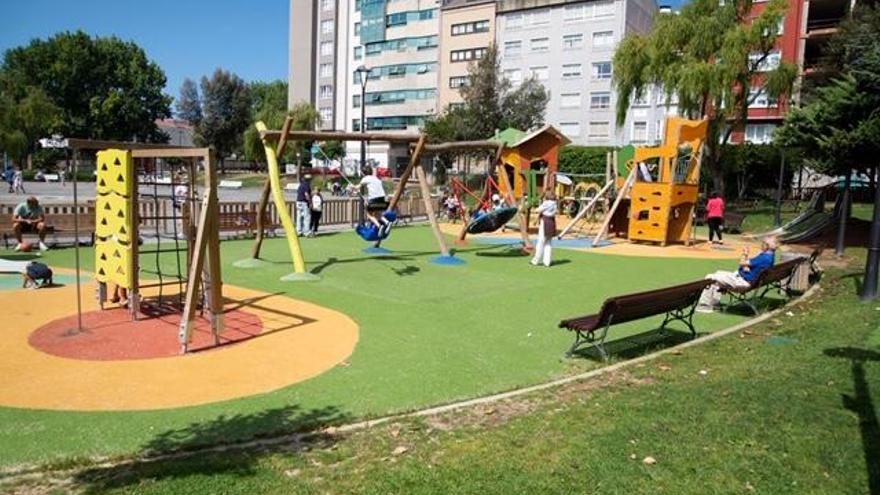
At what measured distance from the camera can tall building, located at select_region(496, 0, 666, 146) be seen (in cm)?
5847

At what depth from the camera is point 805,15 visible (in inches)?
1982

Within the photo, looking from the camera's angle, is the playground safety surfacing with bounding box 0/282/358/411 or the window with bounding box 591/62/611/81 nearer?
the playground safety surfacing with bounding box 0/282/358/411

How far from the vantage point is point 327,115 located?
8644cm

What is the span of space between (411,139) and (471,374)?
9.49 meters

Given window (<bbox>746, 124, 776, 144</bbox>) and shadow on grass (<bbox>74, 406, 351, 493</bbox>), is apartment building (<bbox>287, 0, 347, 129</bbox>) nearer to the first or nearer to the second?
window (<bbox>746, 124, 776, 144</bbox>)

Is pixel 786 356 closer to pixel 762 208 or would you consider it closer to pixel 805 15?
pixel 762 208

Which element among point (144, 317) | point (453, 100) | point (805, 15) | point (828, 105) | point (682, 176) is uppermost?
point (805, 15)

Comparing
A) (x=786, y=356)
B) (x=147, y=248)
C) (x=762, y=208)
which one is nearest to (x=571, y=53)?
(x=762, y=208)

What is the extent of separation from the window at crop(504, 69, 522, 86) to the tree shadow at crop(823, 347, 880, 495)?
59.3 metres

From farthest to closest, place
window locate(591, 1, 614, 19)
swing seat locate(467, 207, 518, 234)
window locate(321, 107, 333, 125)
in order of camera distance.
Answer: window locate(321, 107, 333, 125) → window locate(591, 1, 614, 19) → swing seat locate(467, 207, 518, 234)

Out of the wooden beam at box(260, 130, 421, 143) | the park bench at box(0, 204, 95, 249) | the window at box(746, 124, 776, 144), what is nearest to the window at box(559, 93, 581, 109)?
the window at box(746, 124, 776, 144)

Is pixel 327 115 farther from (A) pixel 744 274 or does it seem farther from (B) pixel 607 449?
(B) pixel 607 449

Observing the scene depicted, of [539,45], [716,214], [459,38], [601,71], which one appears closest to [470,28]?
[459,38]

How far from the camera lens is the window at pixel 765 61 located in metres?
32.3
